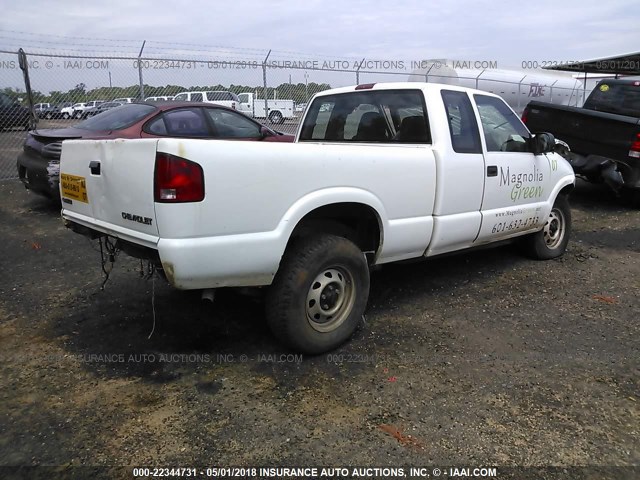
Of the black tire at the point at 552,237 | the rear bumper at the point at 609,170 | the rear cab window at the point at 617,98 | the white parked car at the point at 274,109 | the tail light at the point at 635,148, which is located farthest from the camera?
the white parked car at the point at 274,109

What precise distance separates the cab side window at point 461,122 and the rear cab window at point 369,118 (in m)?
0.23

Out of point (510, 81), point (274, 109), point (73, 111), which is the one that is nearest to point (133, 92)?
point (73, 111)

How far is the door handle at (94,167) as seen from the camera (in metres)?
3.08

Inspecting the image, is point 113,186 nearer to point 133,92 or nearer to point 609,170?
point 609,170

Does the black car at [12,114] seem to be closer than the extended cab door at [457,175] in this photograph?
No

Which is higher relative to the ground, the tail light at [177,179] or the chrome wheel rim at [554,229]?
the tail light at [177,179]

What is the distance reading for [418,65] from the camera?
66.1 feet

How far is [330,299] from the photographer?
3396 mm

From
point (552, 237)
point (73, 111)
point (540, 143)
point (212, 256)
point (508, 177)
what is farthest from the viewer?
point (73, 111)

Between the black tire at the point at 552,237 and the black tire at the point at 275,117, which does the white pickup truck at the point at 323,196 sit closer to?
the black tire at the point at 552,237

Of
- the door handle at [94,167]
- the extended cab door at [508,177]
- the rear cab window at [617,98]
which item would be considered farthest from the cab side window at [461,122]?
the rear cab window at [617,98]

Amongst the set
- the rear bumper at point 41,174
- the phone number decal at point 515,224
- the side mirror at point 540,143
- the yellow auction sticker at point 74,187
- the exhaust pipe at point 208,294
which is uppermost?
the side mirror at point 540,143

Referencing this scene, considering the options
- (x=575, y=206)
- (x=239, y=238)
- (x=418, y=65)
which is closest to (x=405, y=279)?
(x=239, y=238)

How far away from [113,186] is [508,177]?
328 cm
